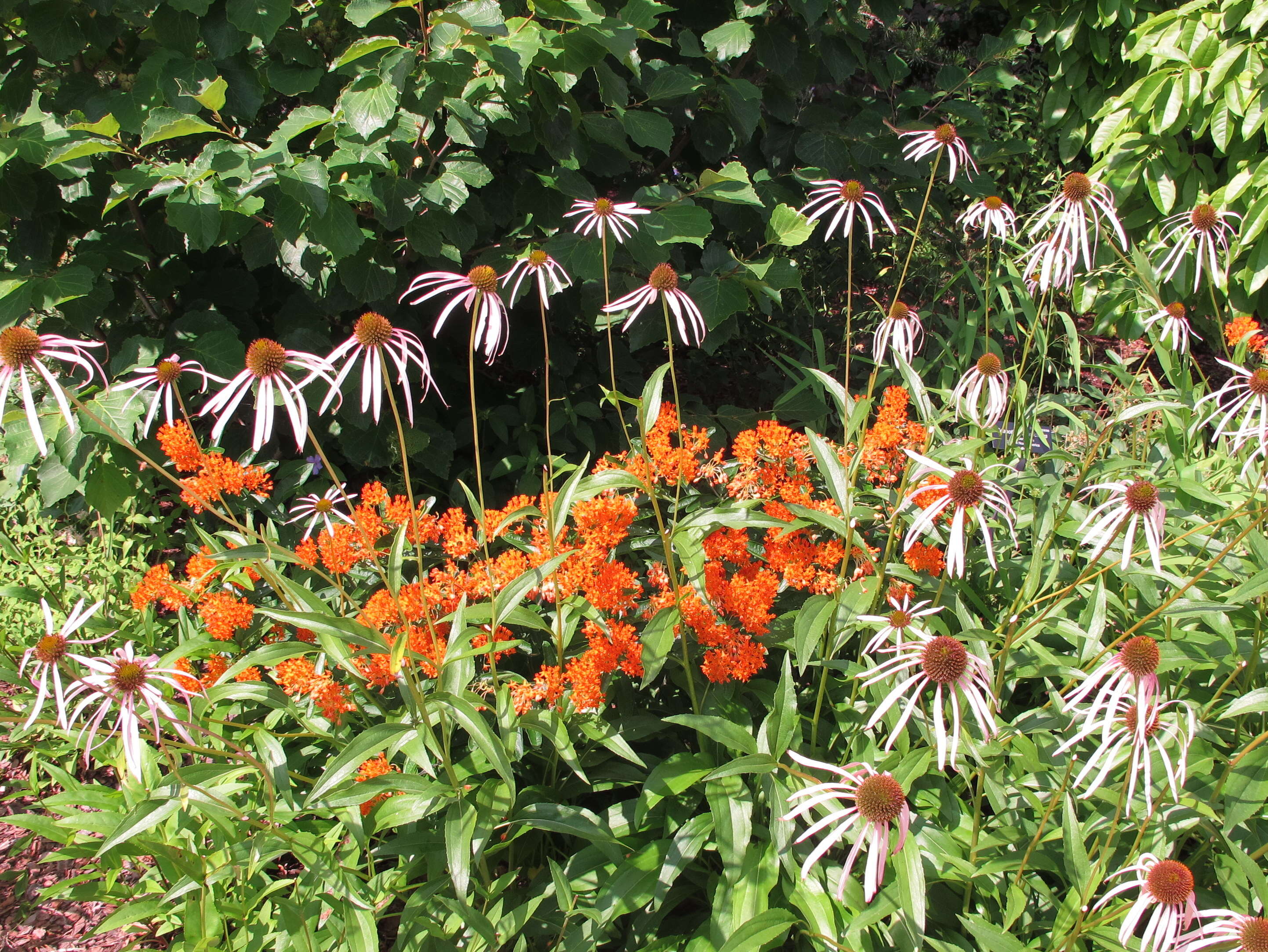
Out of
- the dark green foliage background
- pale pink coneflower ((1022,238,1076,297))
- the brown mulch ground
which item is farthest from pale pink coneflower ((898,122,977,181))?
the brown mulch ground

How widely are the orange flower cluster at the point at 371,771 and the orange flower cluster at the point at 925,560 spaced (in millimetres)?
1066

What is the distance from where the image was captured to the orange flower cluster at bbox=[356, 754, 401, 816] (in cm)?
162

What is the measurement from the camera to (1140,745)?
3.97 ft

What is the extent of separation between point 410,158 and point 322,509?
98 cm

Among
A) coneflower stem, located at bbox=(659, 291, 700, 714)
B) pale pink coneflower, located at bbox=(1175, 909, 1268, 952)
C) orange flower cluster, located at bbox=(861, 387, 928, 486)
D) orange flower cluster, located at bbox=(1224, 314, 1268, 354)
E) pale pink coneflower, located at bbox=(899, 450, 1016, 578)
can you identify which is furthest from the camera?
orange flower cluster, located at bbox=(1224, 314, 1268, 354)

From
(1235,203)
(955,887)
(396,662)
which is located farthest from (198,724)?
(1235,203)

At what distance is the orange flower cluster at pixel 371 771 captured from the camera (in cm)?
162

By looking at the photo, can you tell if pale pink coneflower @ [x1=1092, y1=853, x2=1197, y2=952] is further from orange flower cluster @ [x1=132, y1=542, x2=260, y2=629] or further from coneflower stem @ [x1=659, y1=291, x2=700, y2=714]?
orange flower cluster @ [x1=132, y1=542, x2=260, y2=629]

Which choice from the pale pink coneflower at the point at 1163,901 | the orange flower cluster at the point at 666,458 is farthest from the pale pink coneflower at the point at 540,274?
the pale pink coneflower at the point at 1163,901

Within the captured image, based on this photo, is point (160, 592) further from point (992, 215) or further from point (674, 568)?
point (992, 215)

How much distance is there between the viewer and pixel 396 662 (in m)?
1.43

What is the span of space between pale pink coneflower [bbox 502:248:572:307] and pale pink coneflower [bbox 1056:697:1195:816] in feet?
3.45

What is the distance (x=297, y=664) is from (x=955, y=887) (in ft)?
4.29

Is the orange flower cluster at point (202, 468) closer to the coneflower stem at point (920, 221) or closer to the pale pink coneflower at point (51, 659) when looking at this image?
the pale pink coneflower at point (51, 659)
